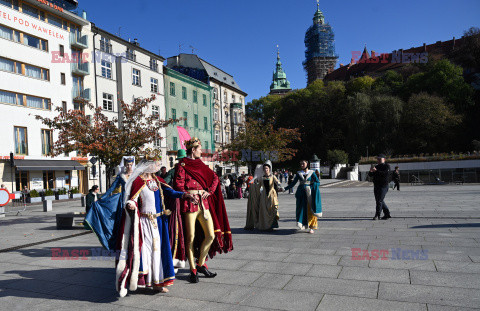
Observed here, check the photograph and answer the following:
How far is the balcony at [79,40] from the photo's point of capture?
109ft

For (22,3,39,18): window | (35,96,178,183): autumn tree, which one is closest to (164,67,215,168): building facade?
(22,3,39,18): window

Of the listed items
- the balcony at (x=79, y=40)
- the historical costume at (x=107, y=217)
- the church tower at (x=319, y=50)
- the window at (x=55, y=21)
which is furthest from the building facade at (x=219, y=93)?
the church tower at (x=319, y=50)

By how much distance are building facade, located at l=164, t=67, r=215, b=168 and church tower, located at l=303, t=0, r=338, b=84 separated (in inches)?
3538

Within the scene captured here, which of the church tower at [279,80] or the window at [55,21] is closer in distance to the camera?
the window at [55,21]

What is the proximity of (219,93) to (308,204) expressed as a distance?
161 ft

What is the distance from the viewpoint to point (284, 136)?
28312 millimetres

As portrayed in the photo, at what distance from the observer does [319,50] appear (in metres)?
136

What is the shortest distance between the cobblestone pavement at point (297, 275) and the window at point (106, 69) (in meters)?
29.4

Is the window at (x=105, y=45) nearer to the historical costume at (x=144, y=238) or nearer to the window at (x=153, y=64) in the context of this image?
the window at (x=153, y=64)

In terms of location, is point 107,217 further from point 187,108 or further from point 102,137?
point 187,108

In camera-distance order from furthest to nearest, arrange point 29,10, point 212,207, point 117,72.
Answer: point 117,72, point 29,10, point 212,207

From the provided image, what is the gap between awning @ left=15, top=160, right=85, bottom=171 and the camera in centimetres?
2822

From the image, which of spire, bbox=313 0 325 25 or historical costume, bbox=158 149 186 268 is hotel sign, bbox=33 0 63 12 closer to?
historical costume, bbox=158 149 186 268

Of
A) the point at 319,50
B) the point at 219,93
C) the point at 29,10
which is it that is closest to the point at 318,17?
the point at 319,50
